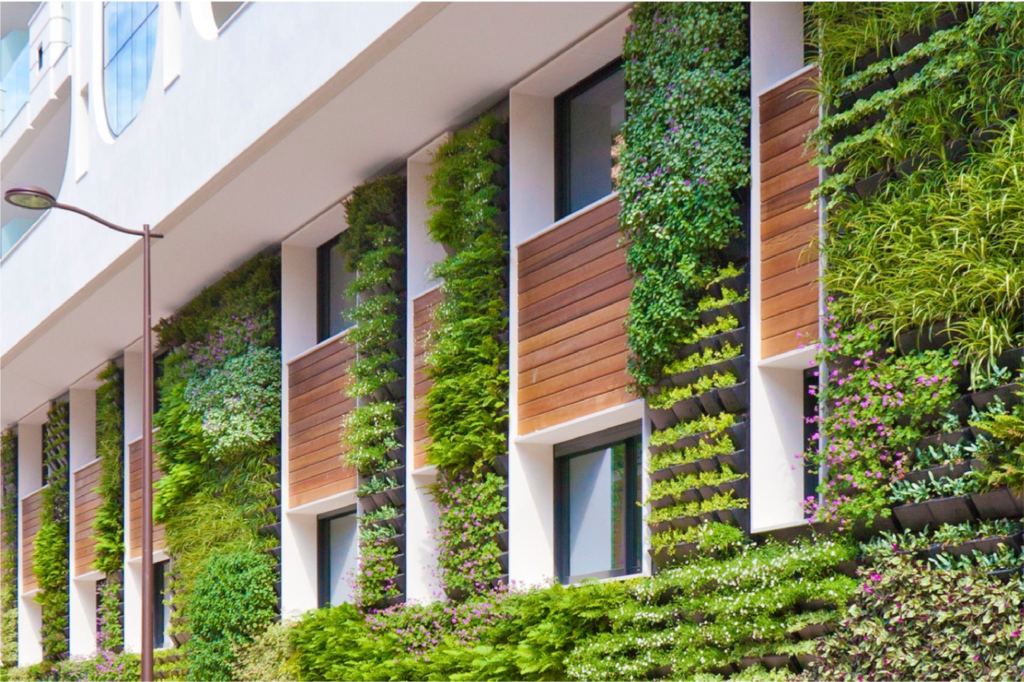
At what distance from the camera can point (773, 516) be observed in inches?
436

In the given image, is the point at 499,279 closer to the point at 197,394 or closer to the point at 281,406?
the point at 281,406

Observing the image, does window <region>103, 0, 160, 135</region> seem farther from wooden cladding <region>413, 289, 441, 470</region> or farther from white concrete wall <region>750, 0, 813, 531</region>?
white concrete wall <region>750, 0, 813, 531</region>

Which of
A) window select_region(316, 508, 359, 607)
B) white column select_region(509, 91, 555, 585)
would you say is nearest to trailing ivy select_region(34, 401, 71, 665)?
window select_region(316, 508, 359, 607)

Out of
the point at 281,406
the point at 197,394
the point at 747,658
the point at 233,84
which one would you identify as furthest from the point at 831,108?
the point at 197,394

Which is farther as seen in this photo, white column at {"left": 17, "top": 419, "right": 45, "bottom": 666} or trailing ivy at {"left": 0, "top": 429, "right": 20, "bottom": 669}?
trailing ivy at {"left": 0, "top": 429, "right": 20, "bottom": 669}

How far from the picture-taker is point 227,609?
60.0ft

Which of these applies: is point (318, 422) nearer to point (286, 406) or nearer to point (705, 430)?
point (286, 406)

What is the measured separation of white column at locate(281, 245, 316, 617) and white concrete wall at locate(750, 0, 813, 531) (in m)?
8.72

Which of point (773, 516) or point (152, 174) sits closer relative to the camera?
point (773, 516)

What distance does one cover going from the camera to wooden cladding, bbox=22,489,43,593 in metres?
27.5

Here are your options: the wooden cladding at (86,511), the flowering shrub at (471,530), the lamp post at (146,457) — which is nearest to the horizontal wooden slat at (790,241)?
the flowering shrub at (471,530)

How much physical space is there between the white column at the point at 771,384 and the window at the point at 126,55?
9972 mm

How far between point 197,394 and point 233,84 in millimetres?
5528

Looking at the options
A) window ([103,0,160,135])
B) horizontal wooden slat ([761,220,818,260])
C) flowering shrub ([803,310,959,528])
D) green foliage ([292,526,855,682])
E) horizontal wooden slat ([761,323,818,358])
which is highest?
window ([103,0,160,135])
